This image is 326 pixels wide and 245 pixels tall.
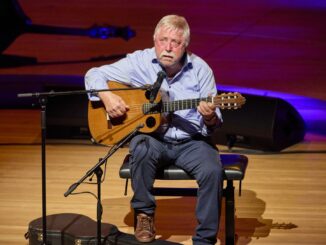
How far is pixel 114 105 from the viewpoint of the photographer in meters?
4.54

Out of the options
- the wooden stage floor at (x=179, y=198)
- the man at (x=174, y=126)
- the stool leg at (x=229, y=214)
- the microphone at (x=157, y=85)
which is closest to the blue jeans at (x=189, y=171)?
the man at (x=174, y=126)

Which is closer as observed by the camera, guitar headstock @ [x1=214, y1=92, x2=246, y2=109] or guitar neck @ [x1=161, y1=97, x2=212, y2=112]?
guitar headstock @ [x1=214, y1=92, x2=246, y2=109]

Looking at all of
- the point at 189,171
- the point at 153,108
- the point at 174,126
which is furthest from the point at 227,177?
the point at 153,108

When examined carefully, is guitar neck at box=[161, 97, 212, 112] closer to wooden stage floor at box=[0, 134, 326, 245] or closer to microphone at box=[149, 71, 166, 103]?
microphone at box=[149, 71, 166, 103]

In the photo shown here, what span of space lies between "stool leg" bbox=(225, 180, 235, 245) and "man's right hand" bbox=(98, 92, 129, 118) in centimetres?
73

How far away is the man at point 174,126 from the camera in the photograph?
4.32 meters

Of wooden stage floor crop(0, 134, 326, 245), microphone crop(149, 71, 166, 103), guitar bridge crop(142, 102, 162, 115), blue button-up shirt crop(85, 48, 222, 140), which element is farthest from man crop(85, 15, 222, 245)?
wooden stage floor crop(0, 134, 326, 245)

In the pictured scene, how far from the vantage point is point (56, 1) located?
10.1 meters

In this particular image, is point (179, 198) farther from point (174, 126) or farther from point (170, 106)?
point (170, 106)

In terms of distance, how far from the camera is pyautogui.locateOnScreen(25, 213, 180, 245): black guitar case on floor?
14.7 ft

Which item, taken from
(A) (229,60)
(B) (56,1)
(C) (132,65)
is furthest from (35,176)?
(B) (56,1)

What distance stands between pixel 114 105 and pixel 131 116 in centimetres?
12

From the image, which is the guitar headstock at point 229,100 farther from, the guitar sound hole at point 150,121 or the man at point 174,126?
the guitar sound hole at point 150,121

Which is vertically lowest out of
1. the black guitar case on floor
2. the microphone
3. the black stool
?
the black guitar case on floor
